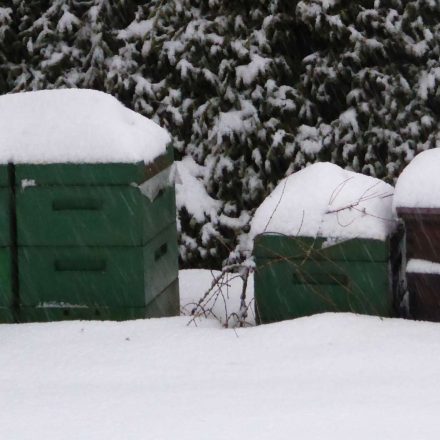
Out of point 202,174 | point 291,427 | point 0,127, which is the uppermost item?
point 0,127

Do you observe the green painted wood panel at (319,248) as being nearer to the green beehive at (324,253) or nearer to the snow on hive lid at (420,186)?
the green beehive at (324,253)

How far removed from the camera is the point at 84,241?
5.52 m

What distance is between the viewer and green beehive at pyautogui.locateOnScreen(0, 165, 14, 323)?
18.1 ft

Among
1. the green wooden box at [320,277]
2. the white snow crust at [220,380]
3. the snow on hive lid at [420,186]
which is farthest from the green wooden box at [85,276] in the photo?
the snow on hive lid at [420,186]

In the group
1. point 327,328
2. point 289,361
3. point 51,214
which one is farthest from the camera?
point 51,214

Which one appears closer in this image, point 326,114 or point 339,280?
point 339,280

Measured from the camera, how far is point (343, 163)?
7.40 metres

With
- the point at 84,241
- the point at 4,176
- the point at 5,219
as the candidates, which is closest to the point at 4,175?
the point at 4,176

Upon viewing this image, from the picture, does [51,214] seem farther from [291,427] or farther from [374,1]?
[374,1]

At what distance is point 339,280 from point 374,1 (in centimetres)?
255

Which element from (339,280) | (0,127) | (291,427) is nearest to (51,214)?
(0,127)

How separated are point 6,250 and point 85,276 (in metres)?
0.41

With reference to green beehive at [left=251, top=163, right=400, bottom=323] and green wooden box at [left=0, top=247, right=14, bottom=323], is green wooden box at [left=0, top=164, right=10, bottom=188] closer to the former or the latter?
green wooden box at [left=0, top=247, right=14, bottom=323]

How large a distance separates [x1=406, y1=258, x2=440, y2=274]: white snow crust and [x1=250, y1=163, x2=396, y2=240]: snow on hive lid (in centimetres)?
19
